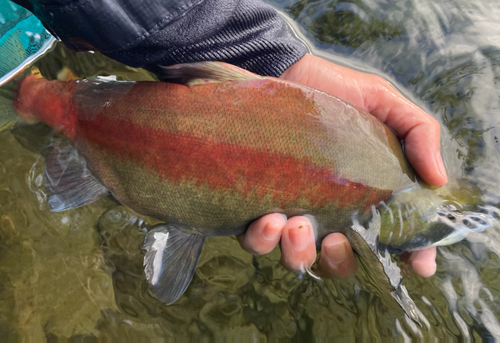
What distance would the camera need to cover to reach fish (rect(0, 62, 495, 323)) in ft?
6.49

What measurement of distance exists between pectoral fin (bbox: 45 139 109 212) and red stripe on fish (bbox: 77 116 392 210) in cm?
25

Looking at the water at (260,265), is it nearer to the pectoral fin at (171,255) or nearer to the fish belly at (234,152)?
the pectoral fin at (171,255)

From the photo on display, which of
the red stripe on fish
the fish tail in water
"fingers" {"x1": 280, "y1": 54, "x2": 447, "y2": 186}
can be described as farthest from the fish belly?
the fish tail in water

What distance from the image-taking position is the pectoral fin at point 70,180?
2.24 m

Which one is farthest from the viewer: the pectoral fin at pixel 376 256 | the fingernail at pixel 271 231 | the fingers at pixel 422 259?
the fingers at pixel 422 259

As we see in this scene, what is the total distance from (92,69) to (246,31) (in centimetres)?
161

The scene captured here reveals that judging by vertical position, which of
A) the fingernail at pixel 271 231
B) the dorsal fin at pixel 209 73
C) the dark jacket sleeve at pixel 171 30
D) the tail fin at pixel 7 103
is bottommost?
the fingernail at pixel 271 231

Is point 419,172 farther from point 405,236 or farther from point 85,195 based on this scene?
point 85,195

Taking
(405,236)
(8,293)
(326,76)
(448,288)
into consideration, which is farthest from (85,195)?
(448,288)

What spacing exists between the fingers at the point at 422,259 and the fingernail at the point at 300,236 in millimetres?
689

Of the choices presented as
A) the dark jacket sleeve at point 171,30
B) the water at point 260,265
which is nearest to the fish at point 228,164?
the dark jacket sleeve at point 171,30

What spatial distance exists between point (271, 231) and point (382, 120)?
105cm

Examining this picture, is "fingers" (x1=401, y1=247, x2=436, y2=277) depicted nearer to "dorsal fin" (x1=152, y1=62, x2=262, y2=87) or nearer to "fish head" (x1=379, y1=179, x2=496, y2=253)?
"fish head" (x1=379, y1=179, x2=496, y2=253)

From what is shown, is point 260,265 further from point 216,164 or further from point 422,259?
point 216,164
